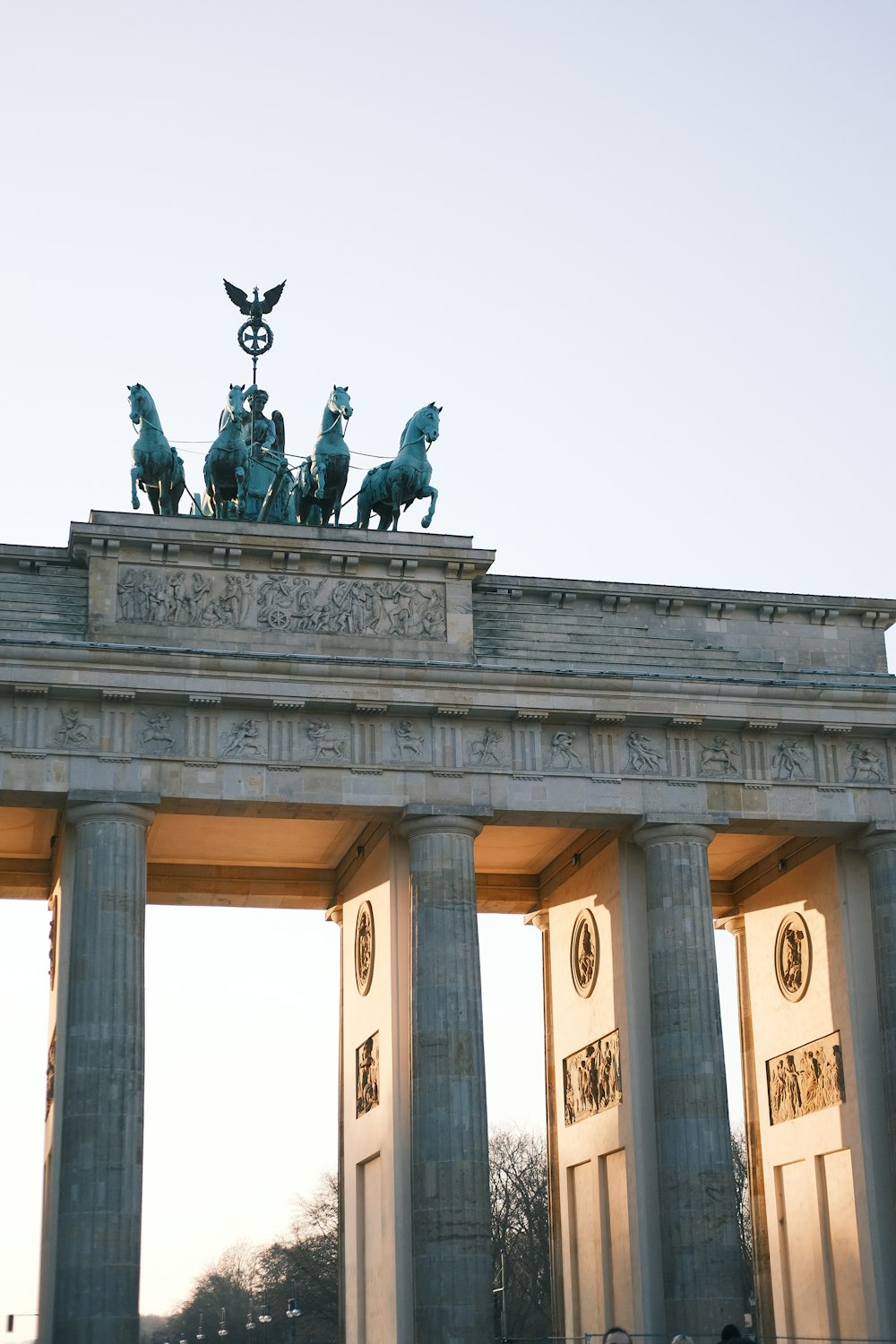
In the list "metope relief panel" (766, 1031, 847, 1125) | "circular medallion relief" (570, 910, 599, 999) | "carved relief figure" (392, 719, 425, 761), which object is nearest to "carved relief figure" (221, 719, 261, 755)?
"carved relief figure" (392, 719, 425, 761)

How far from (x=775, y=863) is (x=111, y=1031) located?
51.1 ft

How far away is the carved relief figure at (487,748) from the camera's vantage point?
34094mm

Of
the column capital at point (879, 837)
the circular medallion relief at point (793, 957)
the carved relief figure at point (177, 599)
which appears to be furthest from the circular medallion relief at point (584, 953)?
the carved relief figure at point (177, 599)

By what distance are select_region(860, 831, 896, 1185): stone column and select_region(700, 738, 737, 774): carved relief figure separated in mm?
3178

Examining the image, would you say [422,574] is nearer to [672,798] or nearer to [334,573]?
[334,573]

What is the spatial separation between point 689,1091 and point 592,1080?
3961 mm

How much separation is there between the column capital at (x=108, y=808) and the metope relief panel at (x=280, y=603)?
3.62m

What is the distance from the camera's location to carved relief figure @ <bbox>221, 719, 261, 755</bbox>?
109 ft

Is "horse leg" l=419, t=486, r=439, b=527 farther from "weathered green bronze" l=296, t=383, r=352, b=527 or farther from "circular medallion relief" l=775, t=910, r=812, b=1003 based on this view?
"circular medallion relief" l=775, t=910, r=812, b=1003

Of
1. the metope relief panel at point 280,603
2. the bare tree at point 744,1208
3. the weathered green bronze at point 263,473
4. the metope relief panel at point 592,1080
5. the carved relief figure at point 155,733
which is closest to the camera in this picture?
the carved relief figure at point 155,733

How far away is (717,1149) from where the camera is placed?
107 ft

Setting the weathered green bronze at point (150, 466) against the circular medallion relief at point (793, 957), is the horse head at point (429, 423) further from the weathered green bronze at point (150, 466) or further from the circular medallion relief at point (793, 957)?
the circular medallion relief at point (793, 957)

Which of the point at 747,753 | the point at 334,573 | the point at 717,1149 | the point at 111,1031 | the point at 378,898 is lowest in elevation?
the point at 717,1149

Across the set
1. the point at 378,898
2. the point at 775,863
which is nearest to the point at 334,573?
the point at 378,898
